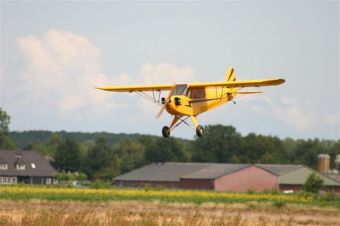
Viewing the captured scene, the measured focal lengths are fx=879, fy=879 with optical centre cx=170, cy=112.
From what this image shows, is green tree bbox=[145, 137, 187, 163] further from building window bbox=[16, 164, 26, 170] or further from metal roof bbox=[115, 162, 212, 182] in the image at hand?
building window bbox=[16, 164, 26, 170]

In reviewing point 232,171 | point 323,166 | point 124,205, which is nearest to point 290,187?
point 232,171

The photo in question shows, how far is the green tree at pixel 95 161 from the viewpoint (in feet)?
488

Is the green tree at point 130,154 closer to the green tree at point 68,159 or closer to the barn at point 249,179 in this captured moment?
the green tree at point 68,159

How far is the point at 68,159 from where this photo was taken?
14725 centimetres

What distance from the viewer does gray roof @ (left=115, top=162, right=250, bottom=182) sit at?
110 meters

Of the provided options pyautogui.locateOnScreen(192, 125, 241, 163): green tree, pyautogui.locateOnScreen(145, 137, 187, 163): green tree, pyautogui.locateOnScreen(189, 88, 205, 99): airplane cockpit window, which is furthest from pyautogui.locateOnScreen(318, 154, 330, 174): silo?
pyautogui.locateOnScreen(189, 88, 205, 99): airplane cockpit window

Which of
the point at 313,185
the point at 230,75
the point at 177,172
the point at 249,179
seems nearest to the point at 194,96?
the point at 230,75

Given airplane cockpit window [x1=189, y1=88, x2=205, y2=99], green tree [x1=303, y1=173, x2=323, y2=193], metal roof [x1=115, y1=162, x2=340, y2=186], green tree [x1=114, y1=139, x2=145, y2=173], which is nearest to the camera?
airplane cockpit window [x1=189, y1=88, x2=205, y2=99]

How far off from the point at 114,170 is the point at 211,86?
107 m

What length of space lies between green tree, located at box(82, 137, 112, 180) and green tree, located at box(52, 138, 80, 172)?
1.74 metres

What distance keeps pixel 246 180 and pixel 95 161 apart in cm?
5057

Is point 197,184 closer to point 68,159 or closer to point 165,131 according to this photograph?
point 68,159

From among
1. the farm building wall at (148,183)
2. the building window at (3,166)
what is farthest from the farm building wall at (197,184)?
the building window at (3,166)

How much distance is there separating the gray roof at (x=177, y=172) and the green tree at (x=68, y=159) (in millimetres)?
26455
